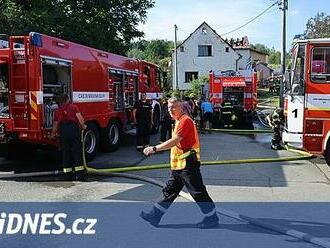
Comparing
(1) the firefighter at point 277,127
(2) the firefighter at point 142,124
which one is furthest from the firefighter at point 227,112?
(2) the firefighter at point 142,124

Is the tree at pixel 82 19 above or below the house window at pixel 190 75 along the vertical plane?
above

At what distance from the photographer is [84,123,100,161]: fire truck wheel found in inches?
484

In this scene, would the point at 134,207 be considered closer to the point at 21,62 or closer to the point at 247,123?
the point at 21,62

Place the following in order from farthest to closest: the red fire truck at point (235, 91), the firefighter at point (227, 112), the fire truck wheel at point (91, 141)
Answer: the red fire truck at point (235, 91) < the firefighter at point (227, 112) < the fire truck wheel at point (91, 141)

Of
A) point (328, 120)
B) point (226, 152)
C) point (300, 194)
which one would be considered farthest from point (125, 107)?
point (300, 194)

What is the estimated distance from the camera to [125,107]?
1554 centimetres

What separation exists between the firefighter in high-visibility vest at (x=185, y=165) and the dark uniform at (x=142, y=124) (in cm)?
778

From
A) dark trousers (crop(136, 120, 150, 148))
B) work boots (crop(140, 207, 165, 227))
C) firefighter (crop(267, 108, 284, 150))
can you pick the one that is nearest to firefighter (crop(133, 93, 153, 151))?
dark trousers (crop(136, 120, 150, 148))

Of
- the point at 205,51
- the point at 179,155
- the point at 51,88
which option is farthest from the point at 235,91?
the point at 205,51

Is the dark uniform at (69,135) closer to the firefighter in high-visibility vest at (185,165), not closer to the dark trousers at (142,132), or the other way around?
the firefighter in high-visibility vest at (185,165)

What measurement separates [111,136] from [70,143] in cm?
456

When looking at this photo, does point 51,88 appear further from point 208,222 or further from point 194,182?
point 208,222

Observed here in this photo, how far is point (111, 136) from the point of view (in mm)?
14227

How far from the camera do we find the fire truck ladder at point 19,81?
9953 millimetres
